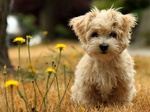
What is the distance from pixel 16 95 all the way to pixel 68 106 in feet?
2.88

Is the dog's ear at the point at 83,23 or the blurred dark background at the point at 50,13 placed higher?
the blurred dark background at the point at 50,13

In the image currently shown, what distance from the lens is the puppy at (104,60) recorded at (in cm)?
460

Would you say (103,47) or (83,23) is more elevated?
(83,23)

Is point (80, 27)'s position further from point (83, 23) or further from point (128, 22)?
point (128, 22)

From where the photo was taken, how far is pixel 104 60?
4750 millimetres

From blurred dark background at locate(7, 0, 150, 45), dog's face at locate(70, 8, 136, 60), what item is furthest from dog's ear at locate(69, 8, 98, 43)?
blurred dark background at locate(7, 0, 150, 45)

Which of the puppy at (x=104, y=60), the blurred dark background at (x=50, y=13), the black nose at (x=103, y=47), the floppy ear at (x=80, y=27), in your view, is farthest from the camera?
the blurred dark background at (x=50, y=13)

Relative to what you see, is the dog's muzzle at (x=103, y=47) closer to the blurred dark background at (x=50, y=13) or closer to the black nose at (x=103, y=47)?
the black nose at (x=103, y=47)

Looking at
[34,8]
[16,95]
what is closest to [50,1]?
[34,8]

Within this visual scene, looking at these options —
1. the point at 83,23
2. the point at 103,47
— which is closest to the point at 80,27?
the point at 83,23

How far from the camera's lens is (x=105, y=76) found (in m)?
4.77

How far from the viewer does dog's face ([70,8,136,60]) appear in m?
4.53

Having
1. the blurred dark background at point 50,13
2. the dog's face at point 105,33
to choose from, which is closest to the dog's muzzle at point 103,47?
the dog's face at point 105,33

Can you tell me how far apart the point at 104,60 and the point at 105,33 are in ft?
1.05
